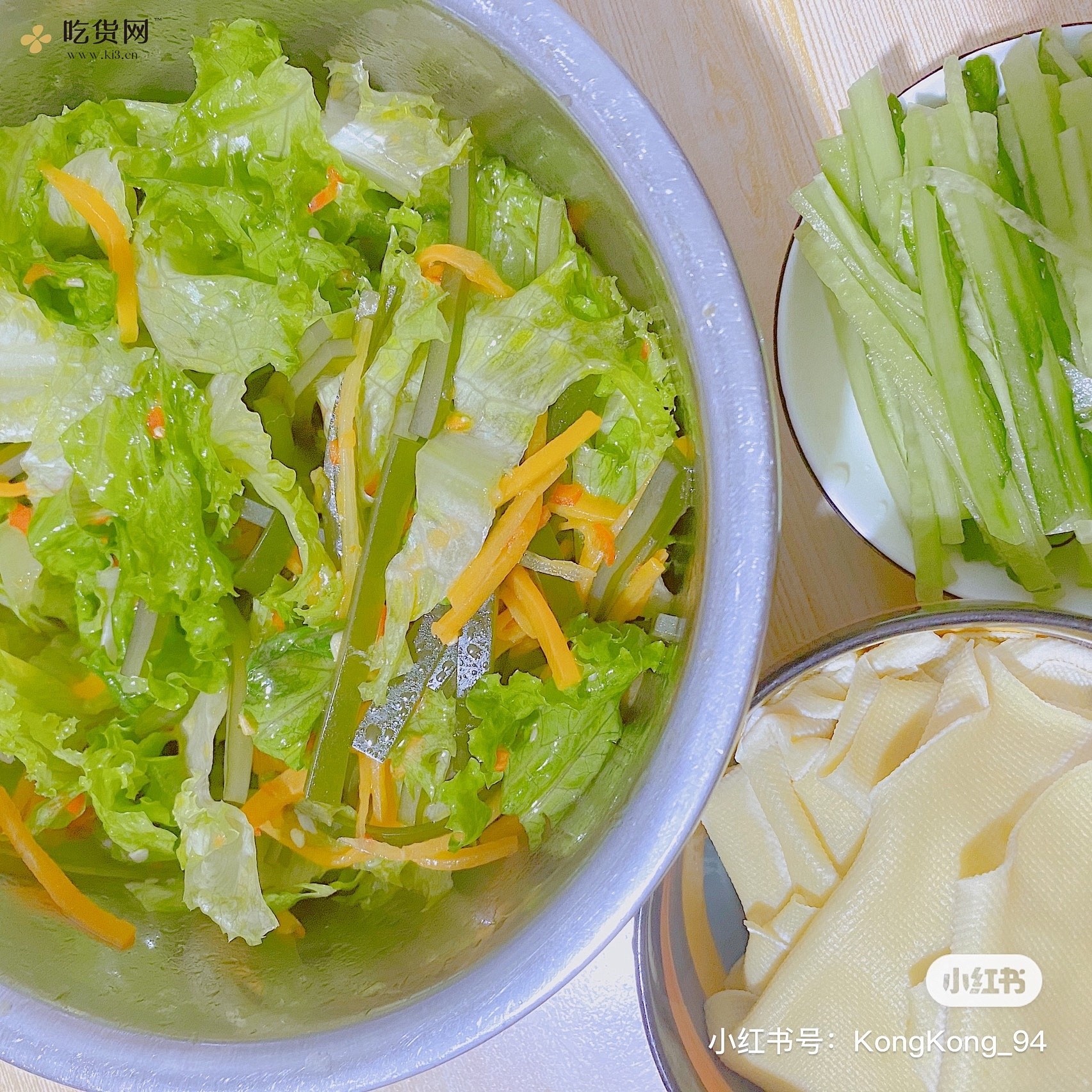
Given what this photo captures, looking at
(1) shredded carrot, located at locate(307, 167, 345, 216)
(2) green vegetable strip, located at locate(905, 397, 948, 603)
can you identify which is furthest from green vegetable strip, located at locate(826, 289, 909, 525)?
(1) shredded carrot, located at locate(307, 167, 345, 216)

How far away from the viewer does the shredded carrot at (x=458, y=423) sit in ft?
2.79

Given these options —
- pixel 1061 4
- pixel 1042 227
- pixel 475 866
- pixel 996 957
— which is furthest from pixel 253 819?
pixel 1061 4

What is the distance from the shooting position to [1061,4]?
114 centimetres

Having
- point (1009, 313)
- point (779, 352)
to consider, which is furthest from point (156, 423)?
point (1009, 313)

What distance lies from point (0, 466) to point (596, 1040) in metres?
0.93

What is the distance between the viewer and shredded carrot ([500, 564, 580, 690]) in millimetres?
808

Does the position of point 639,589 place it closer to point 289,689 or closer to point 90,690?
point 289,689

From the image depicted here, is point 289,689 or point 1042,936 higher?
point 289,689

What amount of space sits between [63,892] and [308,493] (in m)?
0.43

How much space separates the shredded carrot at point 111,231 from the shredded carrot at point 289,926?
577mm

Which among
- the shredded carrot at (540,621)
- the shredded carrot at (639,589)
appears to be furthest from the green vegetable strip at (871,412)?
the shredded carrot at (540,621)

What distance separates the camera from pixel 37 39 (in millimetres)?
829

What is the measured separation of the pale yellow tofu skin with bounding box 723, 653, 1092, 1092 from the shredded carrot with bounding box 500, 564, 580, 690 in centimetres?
38

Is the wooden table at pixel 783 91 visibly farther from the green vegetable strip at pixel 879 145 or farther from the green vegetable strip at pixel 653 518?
the green vegetable strip at pixel 653 518
